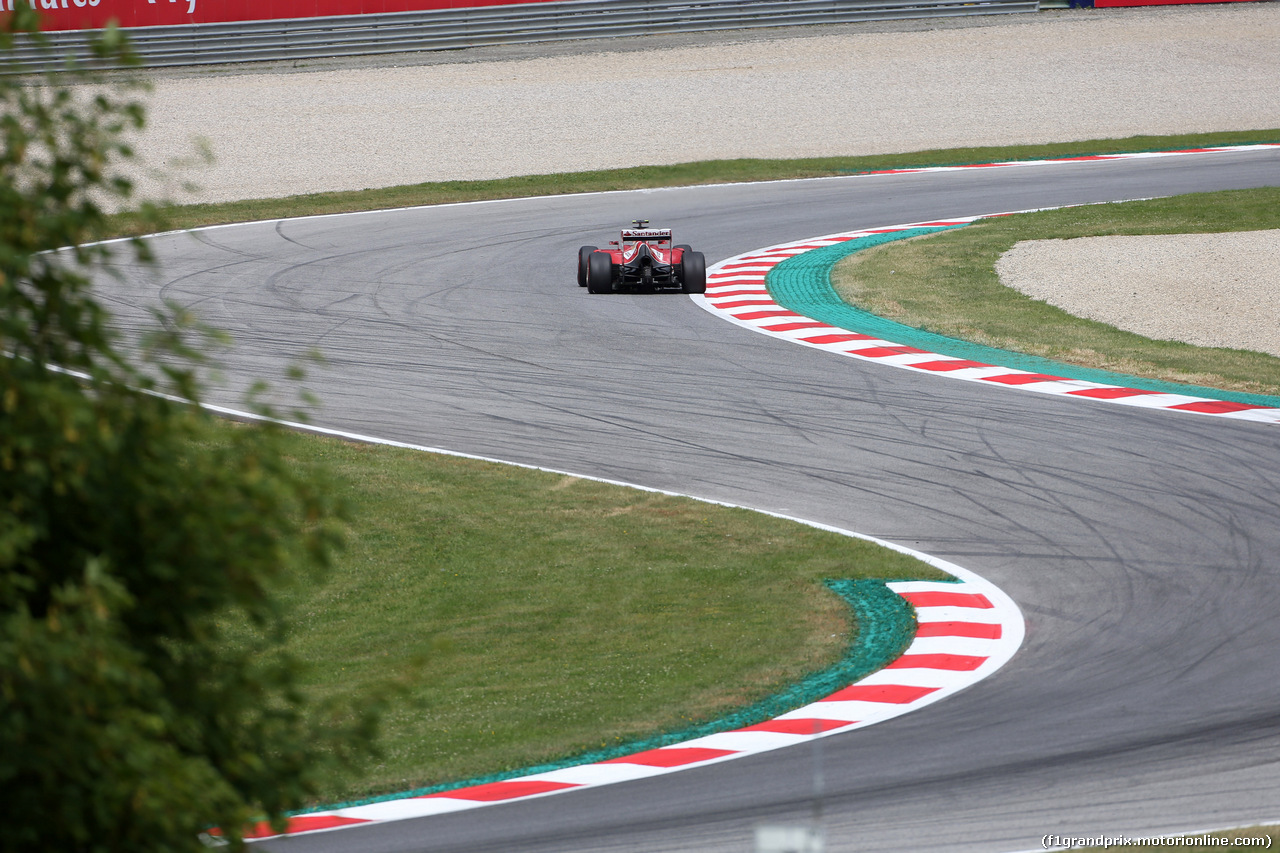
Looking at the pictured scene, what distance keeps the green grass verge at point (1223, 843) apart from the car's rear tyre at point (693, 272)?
14700 millimetres

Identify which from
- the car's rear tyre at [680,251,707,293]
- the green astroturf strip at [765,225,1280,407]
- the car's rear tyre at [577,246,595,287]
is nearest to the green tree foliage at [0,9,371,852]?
the green astroturf strip at [765,225,1280,407]

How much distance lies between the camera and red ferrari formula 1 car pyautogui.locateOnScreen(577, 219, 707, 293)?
2025 centimetres

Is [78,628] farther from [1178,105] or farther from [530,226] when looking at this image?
[1178,105]

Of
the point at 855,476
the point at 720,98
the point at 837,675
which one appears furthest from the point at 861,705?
the point at 720,98

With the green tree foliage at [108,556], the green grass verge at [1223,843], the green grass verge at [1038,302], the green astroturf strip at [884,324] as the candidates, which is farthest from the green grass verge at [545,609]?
the green grass verge at [1038,302]

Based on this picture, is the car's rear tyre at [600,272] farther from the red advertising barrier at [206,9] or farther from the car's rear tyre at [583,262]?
the red advertising barrier at [206,9]

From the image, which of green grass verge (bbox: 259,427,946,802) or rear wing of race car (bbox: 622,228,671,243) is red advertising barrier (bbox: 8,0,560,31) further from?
green grass verge (bbox: 259,427,946,802)

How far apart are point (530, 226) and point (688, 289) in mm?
6515

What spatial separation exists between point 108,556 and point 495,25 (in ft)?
133

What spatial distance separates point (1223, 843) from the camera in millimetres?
6000

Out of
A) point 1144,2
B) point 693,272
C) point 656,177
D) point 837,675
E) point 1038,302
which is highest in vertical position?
point 1144,2

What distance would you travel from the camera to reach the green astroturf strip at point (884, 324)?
1560cm

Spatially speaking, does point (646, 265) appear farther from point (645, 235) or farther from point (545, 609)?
point (545, 609)

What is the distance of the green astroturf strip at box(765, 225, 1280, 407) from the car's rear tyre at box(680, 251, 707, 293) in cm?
110
